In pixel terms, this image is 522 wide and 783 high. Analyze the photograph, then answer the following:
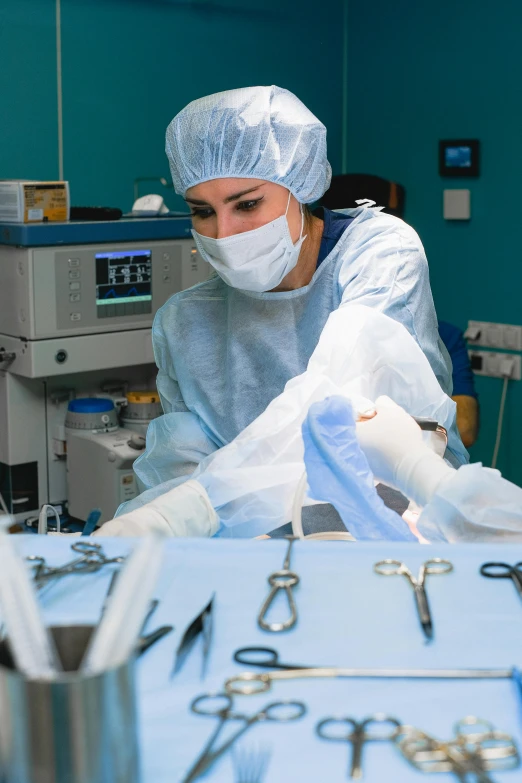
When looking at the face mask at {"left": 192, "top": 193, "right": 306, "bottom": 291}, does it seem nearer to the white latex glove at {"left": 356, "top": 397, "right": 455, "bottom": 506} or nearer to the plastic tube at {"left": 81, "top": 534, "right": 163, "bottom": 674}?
the white latex glove at {"left": 356, "top": 397, "right": 455, "bottom": 506}

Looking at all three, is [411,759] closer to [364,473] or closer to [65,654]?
[65,654]

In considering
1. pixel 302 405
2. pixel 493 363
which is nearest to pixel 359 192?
pixel 493 363

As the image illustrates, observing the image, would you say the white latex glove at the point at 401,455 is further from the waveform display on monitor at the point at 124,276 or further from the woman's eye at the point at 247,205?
the waveform display on monitor at the point at 124,276

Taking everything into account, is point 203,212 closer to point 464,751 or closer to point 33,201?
point 33,201

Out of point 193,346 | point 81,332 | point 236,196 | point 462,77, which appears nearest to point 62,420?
point 81,332

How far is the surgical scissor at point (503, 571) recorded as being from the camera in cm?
90

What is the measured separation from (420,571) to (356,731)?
0.28m

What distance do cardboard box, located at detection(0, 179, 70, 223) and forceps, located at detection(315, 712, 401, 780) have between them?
1863 millimetres

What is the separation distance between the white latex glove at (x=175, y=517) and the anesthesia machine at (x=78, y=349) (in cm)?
113

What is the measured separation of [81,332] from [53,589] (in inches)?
60.7

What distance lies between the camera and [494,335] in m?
3.28

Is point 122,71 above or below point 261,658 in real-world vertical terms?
above

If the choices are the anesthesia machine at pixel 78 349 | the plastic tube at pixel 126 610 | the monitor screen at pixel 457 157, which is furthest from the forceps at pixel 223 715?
the monitor screen at pixel 457 157

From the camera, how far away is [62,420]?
249 cm
